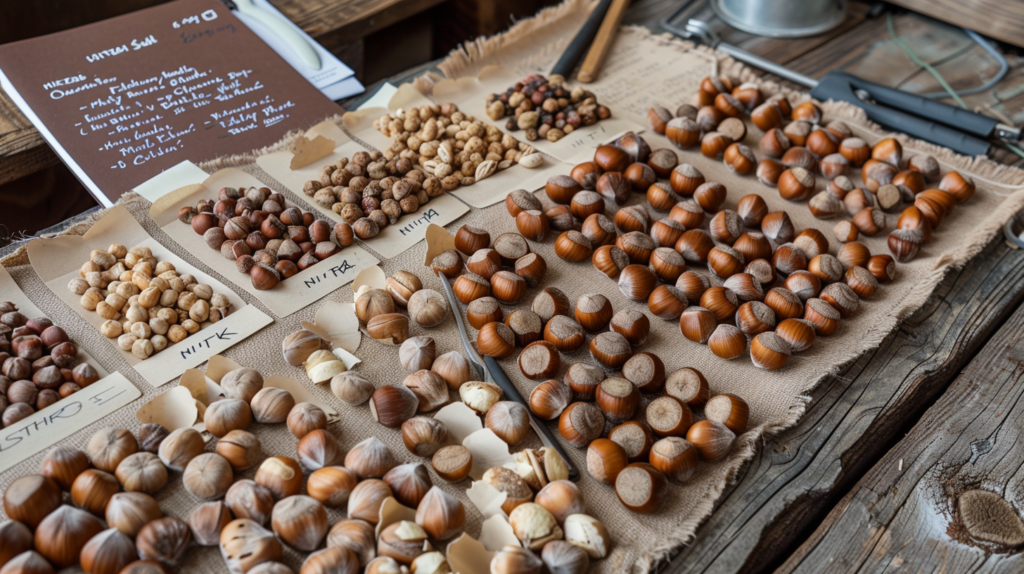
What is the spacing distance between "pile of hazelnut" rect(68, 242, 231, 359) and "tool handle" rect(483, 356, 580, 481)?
1.68ft

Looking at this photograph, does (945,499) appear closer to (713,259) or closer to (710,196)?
(713,259)

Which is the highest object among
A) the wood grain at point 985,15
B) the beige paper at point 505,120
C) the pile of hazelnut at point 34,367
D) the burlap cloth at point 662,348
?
the wood grain at point 985,15

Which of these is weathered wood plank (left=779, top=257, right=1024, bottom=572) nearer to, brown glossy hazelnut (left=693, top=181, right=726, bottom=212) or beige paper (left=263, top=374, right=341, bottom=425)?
brown glossy hazelnut (left=693, top=181, right=726, bottom=212)

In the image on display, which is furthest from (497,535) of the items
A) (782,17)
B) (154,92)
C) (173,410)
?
(782,17)

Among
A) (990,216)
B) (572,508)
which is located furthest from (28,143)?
(990,216)

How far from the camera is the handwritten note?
1.56 metres

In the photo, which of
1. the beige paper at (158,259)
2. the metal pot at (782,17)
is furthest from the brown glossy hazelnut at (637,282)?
the metal pot at (782,17)

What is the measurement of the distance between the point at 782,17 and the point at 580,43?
691 mm

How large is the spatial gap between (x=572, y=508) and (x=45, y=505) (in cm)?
71

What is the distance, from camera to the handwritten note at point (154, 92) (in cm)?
156

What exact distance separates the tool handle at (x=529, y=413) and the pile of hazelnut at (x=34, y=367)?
0.66 meters

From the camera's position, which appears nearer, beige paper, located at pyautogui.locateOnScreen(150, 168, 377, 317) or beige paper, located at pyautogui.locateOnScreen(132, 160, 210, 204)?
beige paper, located at pyautogui.locateOnScreen(150, 168, 377, 317)

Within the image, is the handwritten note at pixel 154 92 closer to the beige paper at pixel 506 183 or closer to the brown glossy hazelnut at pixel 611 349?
the beige paper at pixel 506 183

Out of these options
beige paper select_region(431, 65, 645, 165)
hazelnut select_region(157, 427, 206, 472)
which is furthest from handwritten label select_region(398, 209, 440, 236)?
hazelnut select_region(157, 427, 206, 472)
